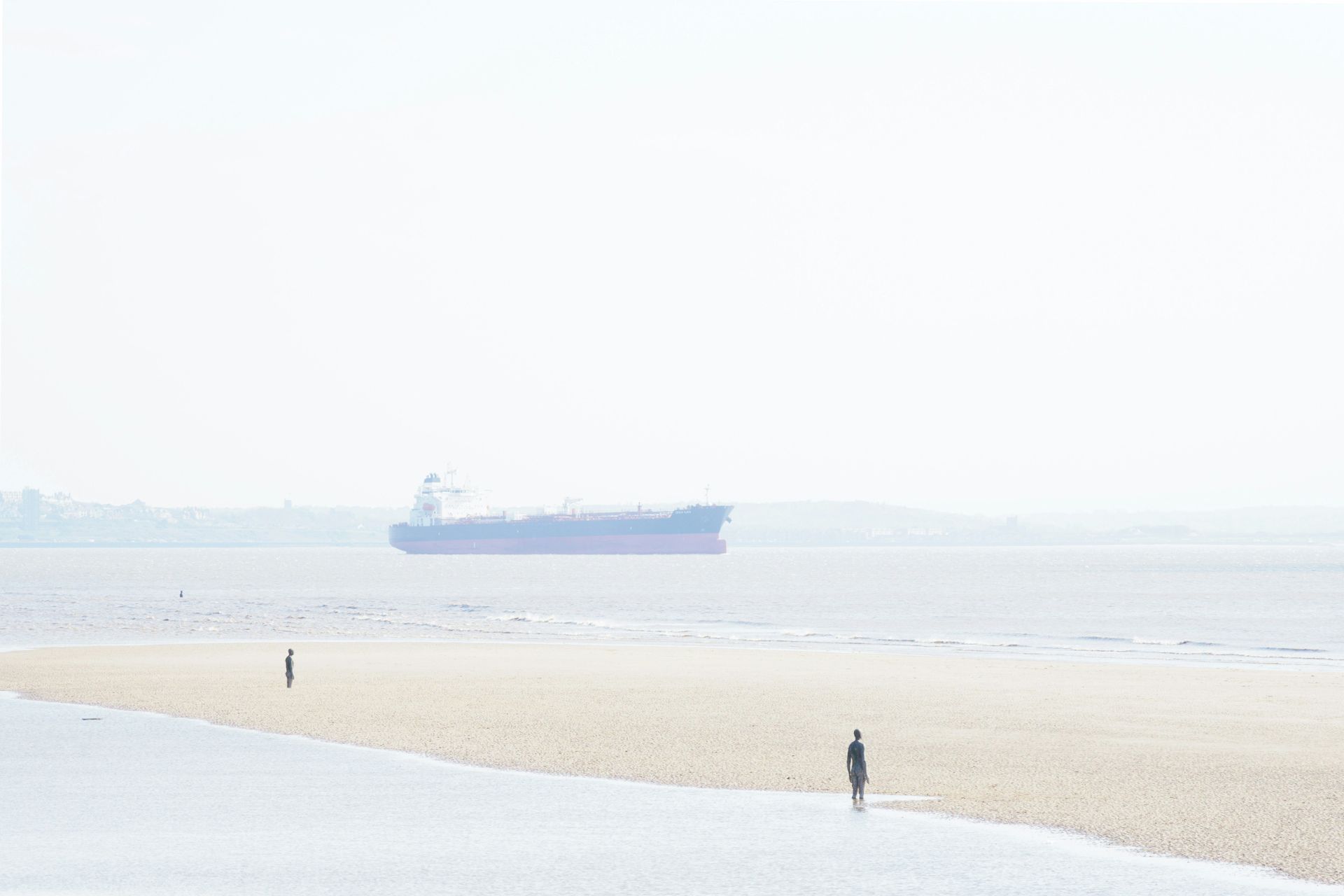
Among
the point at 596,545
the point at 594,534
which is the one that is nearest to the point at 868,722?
the point at 596,545

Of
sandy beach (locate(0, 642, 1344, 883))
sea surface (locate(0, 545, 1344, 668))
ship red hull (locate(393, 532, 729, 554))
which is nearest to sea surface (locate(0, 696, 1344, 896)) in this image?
sandy beach (locate(0, 642, 1344, 883))

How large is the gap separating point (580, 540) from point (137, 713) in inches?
5442

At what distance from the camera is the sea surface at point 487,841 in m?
13.3

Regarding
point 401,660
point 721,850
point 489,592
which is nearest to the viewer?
point 721,850

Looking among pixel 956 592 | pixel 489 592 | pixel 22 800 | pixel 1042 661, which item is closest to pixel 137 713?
pixel 22 800

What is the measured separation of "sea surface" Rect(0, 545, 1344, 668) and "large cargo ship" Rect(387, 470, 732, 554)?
21137 millimetres

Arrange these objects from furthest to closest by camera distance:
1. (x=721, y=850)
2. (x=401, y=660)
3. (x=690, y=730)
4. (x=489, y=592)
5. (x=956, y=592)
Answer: (x=956, y=592)
(x=489, y=592)
(x=401, y=660)
(x=690, y=730)
(x=721, y=850)

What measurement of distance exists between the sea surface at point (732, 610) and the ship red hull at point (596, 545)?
2084cm

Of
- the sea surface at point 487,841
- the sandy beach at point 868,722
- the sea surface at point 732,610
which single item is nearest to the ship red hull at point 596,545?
the sea surface at point 732,610

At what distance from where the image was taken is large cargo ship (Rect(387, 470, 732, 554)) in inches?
6324

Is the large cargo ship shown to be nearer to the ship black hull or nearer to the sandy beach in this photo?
the ship black hull

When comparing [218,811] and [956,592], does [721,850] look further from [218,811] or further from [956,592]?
[956,592]

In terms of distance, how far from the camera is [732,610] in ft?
235

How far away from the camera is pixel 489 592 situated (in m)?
87.9
